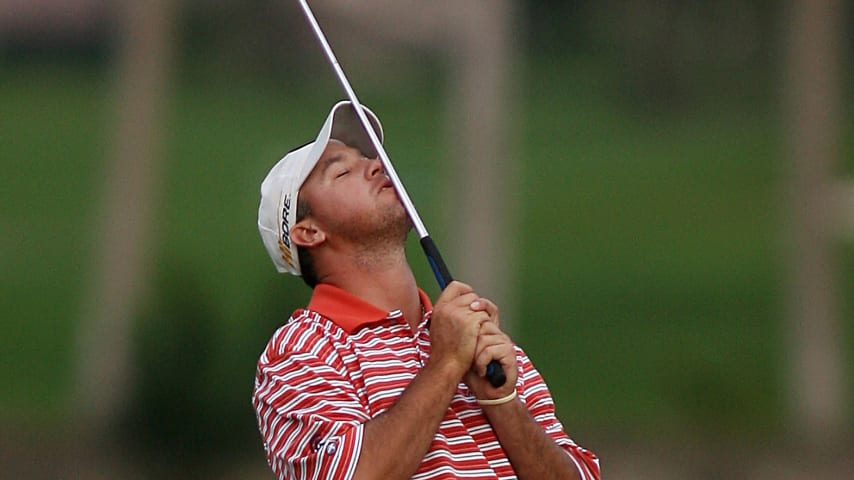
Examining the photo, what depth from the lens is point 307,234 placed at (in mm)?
2357

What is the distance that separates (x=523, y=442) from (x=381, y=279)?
351mm

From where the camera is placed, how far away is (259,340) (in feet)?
18.2

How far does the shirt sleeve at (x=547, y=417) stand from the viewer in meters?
2.30

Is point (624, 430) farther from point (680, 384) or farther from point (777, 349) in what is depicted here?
point (777, 349)

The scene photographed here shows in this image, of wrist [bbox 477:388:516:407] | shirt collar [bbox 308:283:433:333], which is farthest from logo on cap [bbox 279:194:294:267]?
wrist [bbox 477:388:516:407]

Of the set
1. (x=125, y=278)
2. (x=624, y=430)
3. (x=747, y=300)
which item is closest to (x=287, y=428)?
(x=125, y=278)

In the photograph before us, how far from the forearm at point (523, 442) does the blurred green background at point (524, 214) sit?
329 cm

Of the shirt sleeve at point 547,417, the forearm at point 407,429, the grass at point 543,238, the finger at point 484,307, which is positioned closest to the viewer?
the forearm at point 407,429

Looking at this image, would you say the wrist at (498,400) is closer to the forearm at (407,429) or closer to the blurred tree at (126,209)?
the forearm at (407,429)

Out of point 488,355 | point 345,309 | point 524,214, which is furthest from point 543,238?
point 488,355

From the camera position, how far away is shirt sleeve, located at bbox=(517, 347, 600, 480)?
2.30 meters

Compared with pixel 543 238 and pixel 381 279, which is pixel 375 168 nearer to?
pixel 381 279

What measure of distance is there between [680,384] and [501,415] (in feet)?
13.5

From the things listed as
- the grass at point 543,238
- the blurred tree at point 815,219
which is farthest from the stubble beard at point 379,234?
the blurred tree at point 815,219
